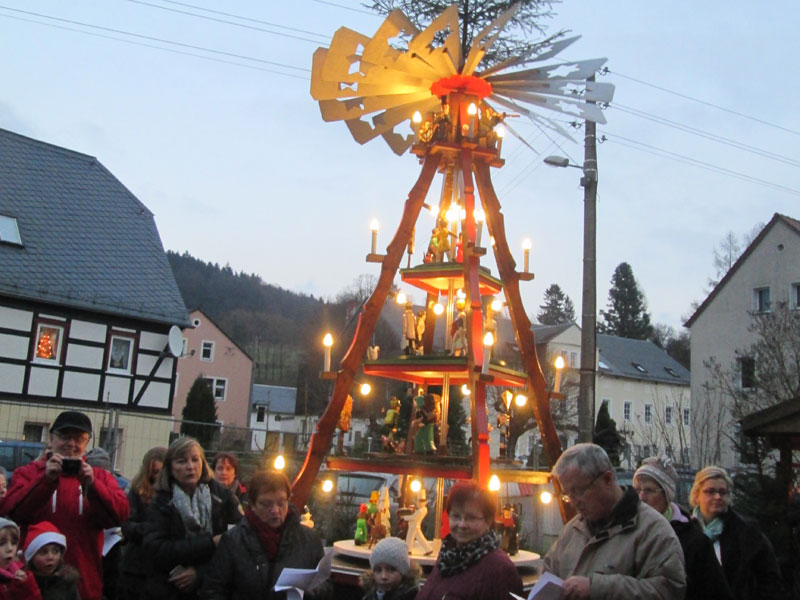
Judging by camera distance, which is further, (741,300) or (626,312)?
(626,312)

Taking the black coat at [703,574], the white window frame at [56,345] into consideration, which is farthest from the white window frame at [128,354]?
the black coat at [703,574]

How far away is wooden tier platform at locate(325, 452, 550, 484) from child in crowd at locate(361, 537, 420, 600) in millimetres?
2432

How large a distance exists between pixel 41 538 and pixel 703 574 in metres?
3.42

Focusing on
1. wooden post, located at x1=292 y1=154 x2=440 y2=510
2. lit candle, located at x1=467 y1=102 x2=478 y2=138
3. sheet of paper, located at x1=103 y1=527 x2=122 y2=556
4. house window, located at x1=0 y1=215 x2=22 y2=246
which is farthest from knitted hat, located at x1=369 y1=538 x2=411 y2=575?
house window, located at x1=0 y1=215 x2=22 y2=246

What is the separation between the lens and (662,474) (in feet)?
14.6

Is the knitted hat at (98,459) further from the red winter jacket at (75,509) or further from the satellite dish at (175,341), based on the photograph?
the satellite dish at (175,341)

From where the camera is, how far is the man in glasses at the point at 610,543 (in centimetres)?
322

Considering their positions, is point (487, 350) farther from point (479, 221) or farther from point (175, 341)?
point (175, 341)

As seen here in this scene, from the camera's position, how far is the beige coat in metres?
3.21

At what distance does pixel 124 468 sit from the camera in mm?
18531

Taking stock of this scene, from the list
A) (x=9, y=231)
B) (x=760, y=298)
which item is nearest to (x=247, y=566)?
(x=9, y=231)

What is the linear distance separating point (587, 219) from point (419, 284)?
16.6 feet

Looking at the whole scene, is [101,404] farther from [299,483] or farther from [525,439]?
[525,439]

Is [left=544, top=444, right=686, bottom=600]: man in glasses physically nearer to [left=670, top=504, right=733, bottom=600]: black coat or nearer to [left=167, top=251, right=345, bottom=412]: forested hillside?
[left=670, top=504, right=733, bottom=600]: black coat
